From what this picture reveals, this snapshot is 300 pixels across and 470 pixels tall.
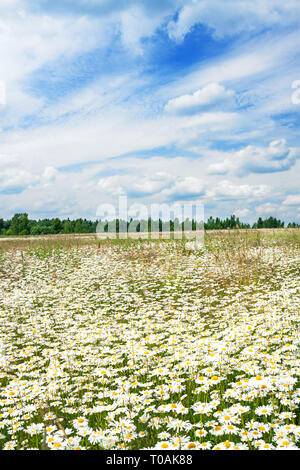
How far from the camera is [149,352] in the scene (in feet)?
15.9

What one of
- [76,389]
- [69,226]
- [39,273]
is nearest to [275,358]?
[76,389]

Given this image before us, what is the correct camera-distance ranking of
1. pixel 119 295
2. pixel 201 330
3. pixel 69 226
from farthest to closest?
1. pixel 69 226
2. pixel 119 295
3. pixel 201 330

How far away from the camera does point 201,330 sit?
5988mm

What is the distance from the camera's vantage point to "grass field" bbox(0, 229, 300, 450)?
10.2 ft

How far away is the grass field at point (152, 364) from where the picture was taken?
123 inches

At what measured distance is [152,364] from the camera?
4652 millimetres

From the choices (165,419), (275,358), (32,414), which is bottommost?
(32,414)

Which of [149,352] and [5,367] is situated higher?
[149,352]
